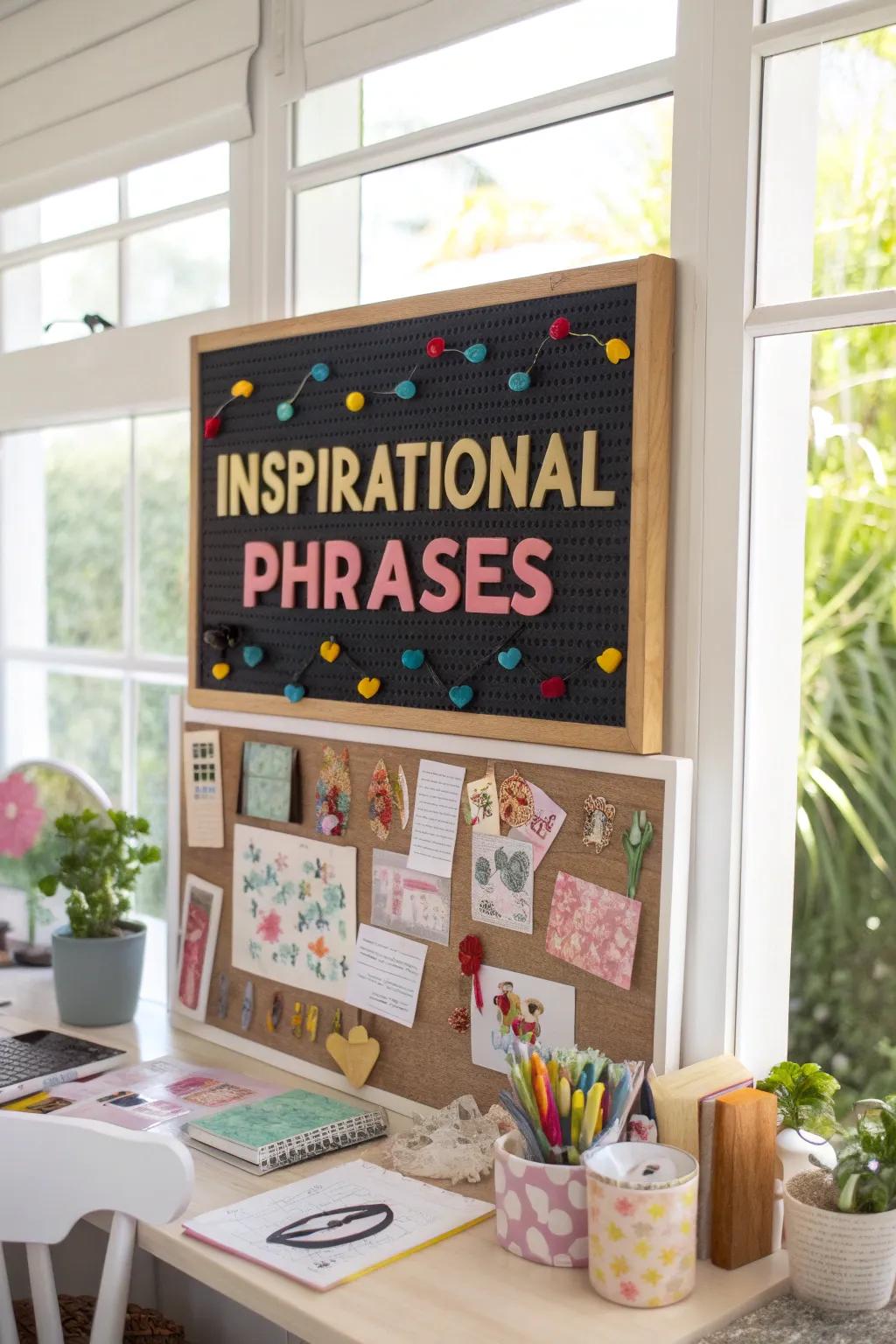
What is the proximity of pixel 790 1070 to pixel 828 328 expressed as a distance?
2.39 feet

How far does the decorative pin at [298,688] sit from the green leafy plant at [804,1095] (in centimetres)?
74

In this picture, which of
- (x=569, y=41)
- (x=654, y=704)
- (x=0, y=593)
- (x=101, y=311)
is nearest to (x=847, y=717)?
(x=654, y=704)

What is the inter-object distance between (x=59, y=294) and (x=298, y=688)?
3.69 ft

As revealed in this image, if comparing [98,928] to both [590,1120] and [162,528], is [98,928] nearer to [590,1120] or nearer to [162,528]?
[162,528]

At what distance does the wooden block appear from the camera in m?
1.21

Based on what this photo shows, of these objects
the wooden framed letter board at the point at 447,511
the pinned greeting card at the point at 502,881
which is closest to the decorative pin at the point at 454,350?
the wooden framed letter board at the point at 447,511

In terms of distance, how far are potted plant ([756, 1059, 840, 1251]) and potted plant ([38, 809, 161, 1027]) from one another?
0.98m

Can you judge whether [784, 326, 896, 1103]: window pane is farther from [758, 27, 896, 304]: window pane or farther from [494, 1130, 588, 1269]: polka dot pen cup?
[494, 1130, 588, 1269]: polka dot pen cup

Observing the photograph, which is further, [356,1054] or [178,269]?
[178,269]

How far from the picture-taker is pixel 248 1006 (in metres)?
1.80

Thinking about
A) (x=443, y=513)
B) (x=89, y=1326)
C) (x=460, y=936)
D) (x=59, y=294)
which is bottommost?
(x=89, y=1326)

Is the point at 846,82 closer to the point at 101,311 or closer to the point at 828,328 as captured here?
the point at 828,328

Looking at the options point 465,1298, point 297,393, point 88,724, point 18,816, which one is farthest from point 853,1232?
point 88,724

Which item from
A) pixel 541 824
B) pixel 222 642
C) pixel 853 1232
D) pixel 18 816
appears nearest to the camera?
pixel 853 1232
